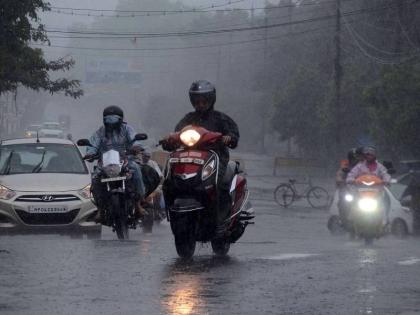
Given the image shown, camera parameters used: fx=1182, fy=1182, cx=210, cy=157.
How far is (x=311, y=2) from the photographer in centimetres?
8512

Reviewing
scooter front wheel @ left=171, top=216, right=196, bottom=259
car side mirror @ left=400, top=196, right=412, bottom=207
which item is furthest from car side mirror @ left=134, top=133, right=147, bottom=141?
car side mirror @ left=400, top=196, right=412, bottom=207

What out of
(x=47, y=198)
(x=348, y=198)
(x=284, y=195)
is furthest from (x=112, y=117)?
(x=284, y=195)

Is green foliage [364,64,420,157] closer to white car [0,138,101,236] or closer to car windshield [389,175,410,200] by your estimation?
car windshield [389,175,410,200]

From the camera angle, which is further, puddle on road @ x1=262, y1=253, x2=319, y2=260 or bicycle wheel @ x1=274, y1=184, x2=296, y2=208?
bicycle wheel @ x1=274, y1=184, x2=296, y2=208

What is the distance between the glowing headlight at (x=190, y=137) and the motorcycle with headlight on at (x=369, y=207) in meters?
7.23

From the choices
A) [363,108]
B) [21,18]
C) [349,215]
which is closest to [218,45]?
[363,108]

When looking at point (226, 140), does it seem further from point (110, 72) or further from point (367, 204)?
point (110, 72)

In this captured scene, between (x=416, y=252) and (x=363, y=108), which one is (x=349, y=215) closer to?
(x=416, y=252)

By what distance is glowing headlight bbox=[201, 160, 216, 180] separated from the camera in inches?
415

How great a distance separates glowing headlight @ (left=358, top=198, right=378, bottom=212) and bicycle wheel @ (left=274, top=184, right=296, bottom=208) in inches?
888

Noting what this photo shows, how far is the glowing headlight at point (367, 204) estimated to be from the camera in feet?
57.0

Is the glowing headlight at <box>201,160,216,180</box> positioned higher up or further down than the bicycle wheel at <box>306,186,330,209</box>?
higher up

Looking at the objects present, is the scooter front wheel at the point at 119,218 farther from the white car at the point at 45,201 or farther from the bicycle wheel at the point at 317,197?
the bicycle wheel at the point at 317,197

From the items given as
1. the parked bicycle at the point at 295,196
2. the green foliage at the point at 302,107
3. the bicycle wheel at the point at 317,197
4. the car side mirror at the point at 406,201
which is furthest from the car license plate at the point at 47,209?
the green foliage at the point at 302,107
